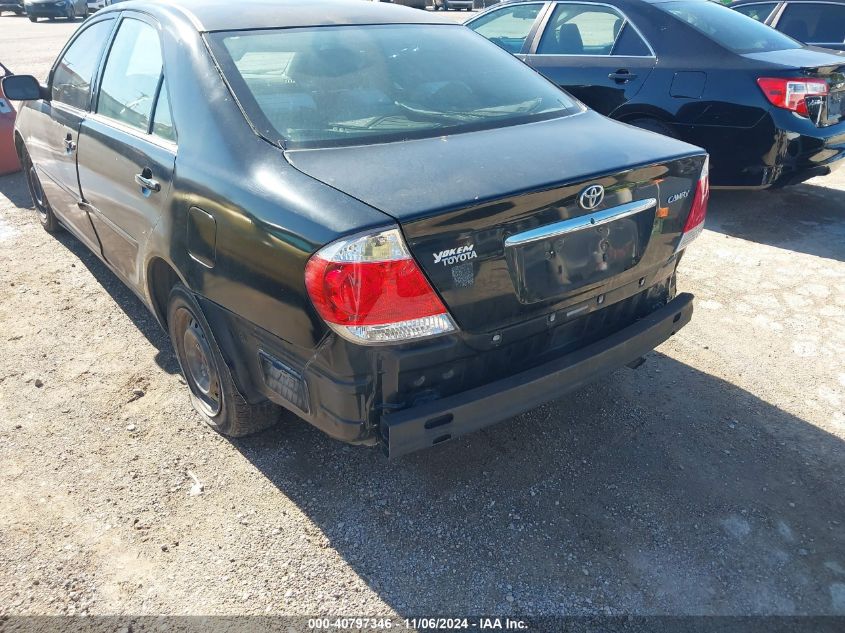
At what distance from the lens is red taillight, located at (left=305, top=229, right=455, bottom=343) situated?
6.31 feet

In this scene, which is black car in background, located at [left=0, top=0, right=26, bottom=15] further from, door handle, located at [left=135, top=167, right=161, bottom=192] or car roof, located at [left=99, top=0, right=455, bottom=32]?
door handle, located at [left=135, top=167, right=161, bottom=192]

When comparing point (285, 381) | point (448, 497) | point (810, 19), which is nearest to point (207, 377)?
point (285, 381)

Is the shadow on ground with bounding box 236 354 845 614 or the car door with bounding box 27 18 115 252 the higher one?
the car door with bounding box 27 18 115 252

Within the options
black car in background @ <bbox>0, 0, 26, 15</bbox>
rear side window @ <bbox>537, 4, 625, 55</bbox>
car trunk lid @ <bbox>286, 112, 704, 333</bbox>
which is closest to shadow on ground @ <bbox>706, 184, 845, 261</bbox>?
rear side window @ <bbox>537, 4, 625, 55</bbox>

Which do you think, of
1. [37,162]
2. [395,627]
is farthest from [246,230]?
[37,162]

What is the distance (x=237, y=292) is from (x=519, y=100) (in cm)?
156

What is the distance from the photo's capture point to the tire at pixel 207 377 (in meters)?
2.64

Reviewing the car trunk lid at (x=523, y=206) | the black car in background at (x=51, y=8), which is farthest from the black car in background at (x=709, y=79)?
the black car in background at (x=51, y=8)

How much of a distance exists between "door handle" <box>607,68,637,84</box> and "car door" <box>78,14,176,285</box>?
3911 millimetres

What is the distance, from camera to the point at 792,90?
16.2ft

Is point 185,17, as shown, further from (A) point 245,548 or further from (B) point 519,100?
(A) point 245,548

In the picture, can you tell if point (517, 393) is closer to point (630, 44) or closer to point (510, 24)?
point (630, 44)

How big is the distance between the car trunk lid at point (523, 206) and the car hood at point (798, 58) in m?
3.11

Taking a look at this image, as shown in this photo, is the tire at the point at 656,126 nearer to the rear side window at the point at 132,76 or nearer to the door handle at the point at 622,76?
the door handle at the point at 622,76
